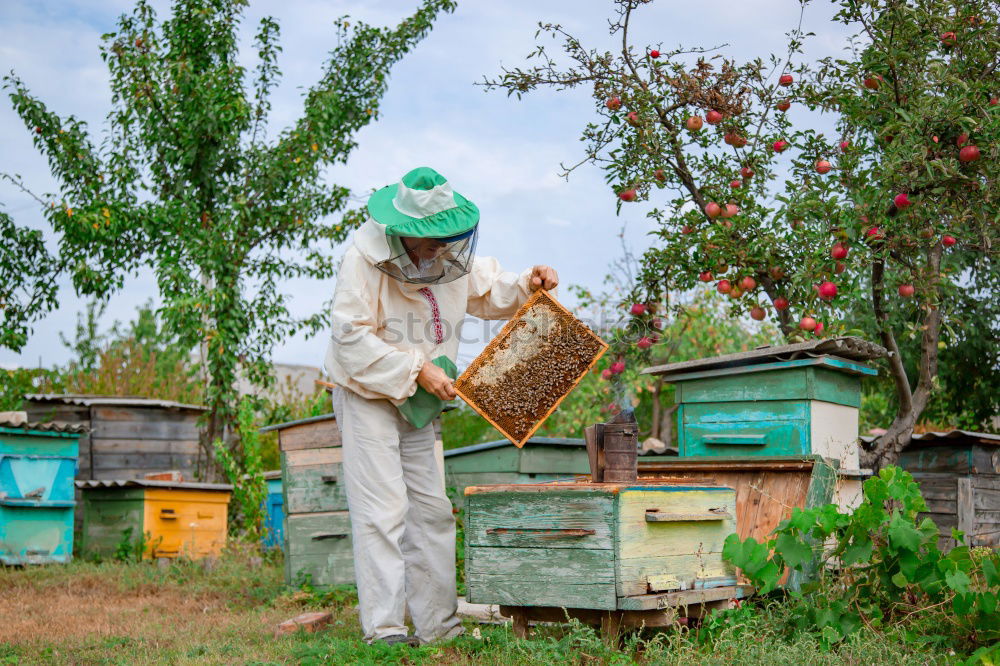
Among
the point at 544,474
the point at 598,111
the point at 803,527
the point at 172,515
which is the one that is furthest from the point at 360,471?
the point at 172,515

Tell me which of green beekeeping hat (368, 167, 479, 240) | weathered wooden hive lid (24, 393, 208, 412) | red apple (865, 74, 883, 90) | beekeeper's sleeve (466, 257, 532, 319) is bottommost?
weathered wooden hive lid (24, 393, 208, 412)

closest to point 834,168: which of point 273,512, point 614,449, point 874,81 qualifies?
point 874,81

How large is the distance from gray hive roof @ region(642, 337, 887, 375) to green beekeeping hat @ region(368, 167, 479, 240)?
68.5 inches

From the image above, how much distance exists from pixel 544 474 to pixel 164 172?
21.3 ft

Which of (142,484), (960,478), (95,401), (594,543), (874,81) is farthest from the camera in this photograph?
(95,401)

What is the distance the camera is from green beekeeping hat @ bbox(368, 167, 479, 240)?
3.88m

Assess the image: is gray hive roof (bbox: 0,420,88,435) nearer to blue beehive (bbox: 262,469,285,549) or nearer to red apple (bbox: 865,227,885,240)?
blue beehive (bbox: 262,469,285,549)

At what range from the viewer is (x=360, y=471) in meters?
4.06

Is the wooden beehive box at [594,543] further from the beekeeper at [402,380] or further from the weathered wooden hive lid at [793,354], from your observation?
the weathered wooden hive lid at [793,354]

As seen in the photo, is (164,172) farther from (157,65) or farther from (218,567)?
(218,567)

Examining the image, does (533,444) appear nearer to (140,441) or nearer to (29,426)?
(29,426)

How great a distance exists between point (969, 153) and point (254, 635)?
455cm

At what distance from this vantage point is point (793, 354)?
4980mm

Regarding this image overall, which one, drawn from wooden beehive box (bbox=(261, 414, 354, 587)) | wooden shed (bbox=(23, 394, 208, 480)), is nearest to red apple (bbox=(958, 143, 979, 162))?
wooden beehive box (bbox=(261, 414, 354, 587))
